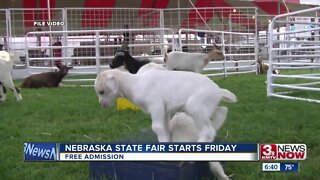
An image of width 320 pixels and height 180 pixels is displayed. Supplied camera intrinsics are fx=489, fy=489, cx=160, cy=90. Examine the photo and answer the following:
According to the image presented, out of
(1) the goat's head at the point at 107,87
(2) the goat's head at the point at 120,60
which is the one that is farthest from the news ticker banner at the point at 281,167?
(2) the goat's head at the point at 120,60

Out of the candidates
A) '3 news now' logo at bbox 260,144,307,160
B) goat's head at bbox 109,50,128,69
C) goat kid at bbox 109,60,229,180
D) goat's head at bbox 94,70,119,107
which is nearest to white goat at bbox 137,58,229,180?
goat kid at bbox 109,60,229,180

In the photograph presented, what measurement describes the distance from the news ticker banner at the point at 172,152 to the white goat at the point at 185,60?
5.34 metres

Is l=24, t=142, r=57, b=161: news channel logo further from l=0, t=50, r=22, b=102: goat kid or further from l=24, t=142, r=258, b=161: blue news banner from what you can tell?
l=0, t=50, r=22, b=102: goat kid

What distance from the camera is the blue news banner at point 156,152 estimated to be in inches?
105

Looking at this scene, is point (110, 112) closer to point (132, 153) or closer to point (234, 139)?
point (234, 139)

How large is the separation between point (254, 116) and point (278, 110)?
55 centimetres

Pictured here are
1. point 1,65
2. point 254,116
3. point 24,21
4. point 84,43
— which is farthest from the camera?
point 24,21

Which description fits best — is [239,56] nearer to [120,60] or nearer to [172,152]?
[120,60]

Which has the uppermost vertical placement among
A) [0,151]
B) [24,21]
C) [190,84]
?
[24,21]

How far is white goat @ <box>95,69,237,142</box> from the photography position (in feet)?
10.1

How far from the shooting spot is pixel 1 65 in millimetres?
6809

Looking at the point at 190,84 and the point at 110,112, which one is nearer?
the point at 190,84

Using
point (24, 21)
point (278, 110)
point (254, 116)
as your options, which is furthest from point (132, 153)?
point (24, 21)

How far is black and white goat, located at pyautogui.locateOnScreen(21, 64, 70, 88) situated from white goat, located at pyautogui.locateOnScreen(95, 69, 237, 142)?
7.27m
